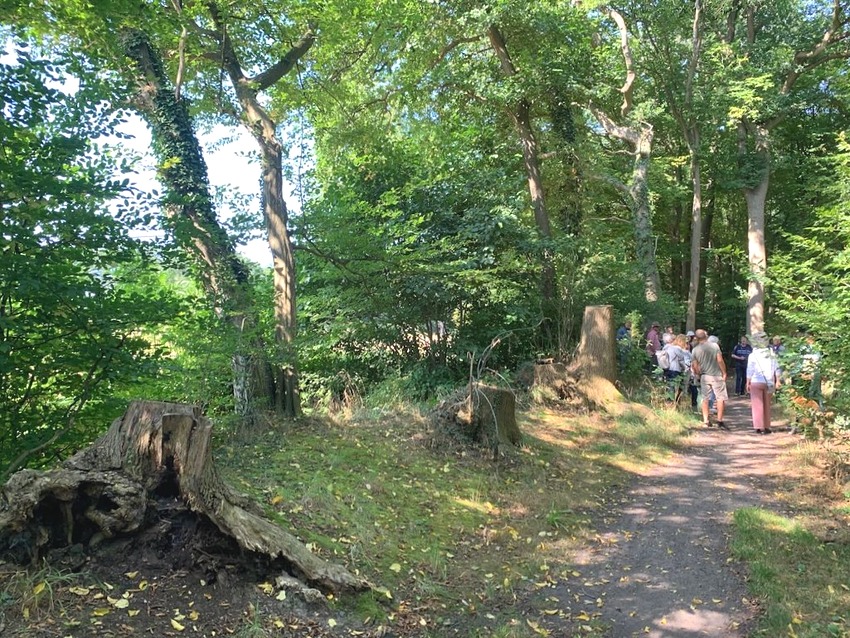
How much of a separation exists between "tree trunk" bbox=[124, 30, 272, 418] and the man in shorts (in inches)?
308

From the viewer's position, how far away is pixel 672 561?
5.42 metres

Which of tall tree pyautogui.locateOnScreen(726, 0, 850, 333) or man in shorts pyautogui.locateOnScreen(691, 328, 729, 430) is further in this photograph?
tall tree pyautogui.locateOnScreen(726, 0, 850, 333)

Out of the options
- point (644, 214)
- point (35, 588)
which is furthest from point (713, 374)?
point (35, 588)

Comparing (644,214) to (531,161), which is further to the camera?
(644,214)

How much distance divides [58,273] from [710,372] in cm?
1037

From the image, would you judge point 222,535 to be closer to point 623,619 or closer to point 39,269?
point 39,269

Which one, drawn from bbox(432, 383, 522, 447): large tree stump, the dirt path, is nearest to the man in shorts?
the dirt path

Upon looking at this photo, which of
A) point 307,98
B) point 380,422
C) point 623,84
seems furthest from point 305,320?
point 623,84

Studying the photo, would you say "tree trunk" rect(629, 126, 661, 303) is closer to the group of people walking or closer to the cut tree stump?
the group of people walking

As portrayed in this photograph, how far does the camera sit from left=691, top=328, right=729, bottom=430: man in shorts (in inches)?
434

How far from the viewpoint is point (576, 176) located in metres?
17.8

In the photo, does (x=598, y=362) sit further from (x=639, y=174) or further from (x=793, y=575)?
(x=639, y=174)

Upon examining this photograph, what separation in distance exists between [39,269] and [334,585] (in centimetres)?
305

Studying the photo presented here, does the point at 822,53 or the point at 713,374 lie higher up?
the point at 822,53
